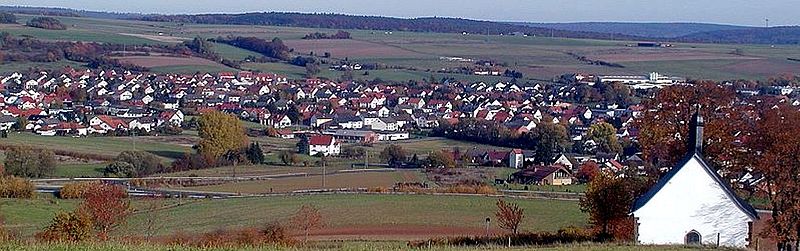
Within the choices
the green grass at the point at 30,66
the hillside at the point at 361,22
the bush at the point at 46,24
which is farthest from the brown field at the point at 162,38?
the hillside at the point at 361,22

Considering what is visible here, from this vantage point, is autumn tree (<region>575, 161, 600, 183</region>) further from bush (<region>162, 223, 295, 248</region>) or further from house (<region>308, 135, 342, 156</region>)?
bush (<region>162, 223, 295, 248</region>)

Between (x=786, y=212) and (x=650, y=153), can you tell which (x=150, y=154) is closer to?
(x=650, y=153)

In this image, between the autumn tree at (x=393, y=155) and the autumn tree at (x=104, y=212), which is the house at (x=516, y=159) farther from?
the autumn tree at (x=104, y=212)

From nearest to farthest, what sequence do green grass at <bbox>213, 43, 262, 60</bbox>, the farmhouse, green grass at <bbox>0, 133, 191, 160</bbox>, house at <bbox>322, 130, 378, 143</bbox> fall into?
1. green grass at <bbox>0, 133, 191, 160</bbox>
2. house at <bbox>322, 130, 378, 143</bbox>
3. the farmhouse
4. green grass at <bbox>213, 43, 262, 60</bbox>

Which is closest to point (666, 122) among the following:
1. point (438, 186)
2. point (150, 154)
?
point (438, 186)

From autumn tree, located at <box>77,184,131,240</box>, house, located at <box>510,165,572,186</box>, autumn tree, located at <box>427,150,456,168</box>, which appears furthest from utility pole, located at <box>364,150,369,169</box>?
autumn tree, located at <box>77,184,131,240</box>

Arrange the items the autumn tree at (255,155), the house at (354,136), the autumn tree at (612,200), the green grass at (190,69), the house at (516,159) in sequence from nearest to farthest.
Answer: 1. the autumn tree at (612,200)
2. the autumn tree at (255,155)
3. the house at (516,159)
4. the house at (354,136)
5. the green grass at (190,69)
